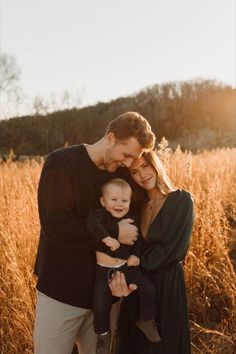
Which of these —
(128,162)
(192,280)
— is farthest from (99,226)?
(192,280)

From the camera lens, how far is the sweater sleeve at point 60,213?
2076 mm

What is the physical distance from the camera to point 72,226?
2.08 m

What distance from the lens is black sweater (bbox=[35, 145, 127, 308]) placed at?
2092 millimetres

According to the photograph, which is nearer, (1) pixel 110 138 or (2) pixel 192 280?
(1) pixel 110 138

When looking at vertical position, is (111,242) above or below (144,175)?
below

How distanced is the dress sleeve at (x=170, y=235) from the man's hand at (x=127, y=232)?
0.18 m

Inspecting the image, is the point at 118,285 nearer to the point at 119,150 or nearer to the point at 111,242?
the point at 111,242

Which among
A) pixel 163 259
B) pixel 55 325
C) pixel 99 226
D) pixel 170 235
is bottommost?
pixel 55 325

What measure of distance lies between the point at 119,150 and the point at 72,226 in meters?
0.48

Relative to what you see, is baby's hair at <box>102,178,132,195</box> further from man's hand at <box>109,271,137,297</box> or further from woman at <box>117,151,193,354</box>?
man's hand at <box>109,271,137,297</box>

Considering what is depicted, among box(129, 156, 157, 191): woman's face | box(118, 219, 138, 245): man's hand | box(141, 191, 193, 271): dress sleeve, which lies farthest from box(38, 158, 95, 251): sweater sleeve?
box(129, 156, 157, 191): woman's face

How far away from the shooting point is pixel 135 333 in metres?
2.52

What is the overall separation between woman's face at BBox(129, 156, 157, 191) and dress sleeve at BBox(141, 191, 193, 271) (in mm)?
187

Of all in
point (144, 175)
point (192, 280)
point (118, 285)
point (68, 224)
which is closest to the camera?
point (68, 224)
